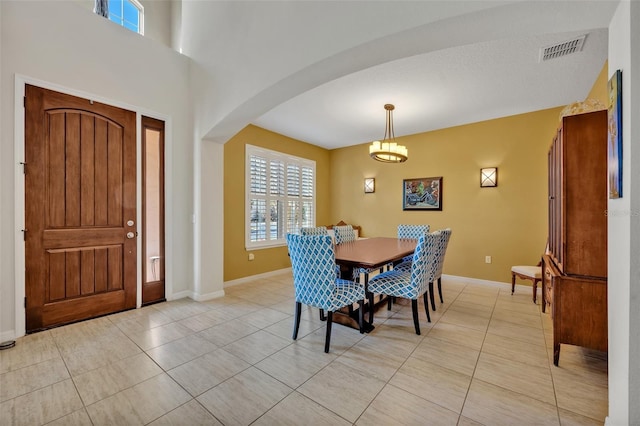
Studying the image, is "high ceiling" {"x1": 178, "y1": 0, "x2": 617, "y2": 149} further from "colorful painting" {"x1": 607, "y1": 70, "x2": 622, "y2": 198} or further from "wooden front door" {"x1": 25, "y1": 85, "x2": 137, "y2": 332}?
"wooden front door" {"x1": 25, "y1": 85, "x2": 137, "y2": 332}

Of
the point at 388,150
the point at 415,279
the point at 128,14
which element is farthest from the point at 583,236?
the point at 128,14

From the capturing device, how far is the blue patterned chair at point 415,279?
8.29ft

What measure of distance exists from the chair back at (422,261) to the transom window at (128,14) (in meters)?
4.41

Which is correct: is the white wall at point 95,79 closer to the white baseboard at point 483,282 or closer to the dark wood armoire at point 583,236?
the dark wood armoire at point 583,236

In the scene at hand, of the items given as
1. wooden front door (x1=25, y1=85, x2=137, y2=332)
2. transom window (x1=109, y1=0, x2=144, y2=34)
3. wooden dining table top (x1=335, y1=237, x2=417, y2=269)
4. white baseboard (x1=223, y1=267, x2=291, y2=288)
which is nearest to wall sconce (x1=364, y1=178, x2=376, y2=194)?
white baseboard (x1=223, y1=267, x2=291, y2=288)

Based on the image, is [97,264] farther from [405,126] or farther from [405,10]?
[405,126]

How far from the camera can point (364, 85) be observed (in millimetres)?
3240

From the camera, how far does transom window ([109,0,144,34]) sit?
3.44m

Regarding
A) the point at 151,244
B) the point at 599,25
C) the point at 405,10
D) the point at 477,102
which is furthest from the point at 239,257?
the point at 599,25

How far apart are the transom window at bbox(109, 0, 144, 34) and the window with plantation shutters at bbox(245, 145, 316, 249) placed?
7.27 ft

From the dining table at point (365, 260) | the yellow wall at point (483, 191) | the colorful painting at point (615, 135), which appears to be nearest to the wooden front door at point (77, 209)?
the dining table at point (365, 260)

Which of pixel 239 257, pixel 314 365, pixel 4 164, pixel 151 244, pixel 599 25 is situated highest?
pixel 599 25

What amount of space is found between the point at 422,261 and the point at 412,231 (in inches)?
73.1

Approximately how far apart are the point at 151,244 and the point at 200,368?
1.99 meters
